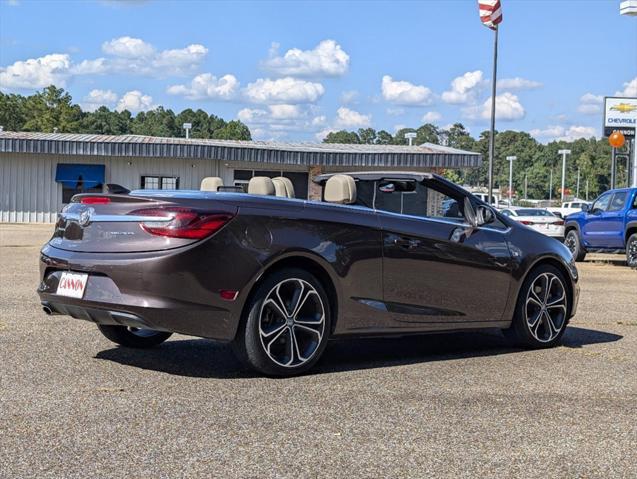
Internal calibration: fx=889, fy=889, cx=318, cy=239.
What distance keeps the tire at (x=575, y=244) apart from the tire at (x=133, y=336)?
51.6 feet

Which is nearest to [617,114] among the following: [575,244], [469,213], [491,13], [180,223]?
[491,13]

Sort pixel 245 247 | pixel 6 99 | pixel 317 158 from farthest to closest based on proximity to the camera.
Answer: pixel 6 99 → pixel 317 158 → pixel 245 247

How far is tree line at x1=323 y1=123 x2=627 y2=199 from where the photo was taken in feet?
445

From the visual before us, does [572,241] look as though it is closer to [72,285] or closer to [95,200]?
[95,200]

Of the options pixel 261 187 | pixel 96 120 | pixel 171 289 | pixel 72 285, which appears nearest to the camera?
pixel 171 289

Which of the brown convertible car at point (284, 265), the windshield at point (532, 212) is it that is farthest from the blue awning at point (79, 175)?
the brown convertible car at point (284, 265)

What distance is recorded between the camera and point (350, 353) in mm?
7172

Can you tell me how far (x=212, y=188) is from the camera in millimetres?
7641

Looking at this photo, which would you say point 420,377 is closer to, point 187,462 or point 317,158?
point 187,462

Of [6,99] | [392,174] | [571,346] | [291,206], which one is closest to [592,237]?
[571,346]

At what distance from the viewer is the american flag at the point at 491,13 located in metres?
30.9

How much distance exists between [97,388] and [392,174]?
2940mm

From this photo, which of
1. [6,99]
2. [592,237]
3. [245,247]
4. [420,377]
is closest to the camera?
[245,247]

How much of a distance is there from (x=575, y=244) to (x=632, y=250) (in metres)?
2.34
